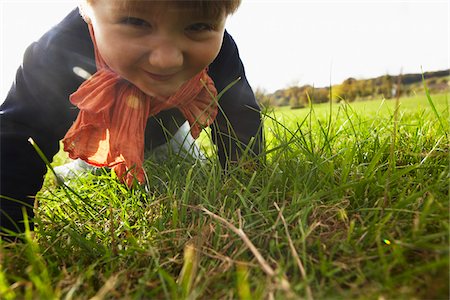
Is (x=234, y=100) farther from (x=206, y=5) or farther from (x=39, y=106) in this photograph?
(x=39, y=106)

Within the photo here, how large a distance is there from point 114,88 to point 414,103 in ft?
4.80

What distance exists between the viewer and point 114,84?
1.34 metres

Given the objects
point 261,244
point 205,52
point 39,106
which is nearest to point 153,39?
point 205,52

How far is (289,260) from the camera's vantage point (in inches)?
28.0

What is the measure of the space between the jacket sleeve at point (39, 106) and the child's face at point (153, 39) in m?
0.24

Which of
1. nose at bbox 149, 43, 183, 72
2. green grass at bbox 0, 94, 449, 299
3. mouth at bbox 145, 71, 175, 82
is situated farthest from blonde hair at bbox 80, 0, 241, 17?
green grass at bbox 0, 94, 449, 299

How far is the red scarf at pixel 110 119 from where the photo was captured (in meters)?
1.28

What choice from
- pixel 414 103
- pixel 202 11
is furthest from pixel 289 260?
pixel 414 103

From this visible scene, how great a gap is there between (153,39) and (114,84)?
0.33 meters

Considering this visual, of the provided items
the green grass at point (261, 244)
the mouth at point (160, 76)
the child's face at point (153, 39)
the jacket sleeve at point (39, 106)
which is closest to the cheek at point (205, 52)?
the child's face at point (153, 39)

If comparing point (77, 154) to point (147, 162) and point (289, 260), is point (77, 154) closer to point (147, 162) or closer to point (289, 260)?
point (147, 162)

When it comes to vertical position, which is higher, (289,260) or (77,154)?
(77,154)

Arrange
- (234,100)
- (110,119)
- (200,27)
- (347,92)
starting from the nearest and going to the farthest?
(200,27) < (110,119) < (234,100) < (347,92)

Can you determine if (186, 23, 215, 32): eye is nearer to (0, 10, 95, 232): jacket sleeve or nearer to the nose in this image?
the nose
